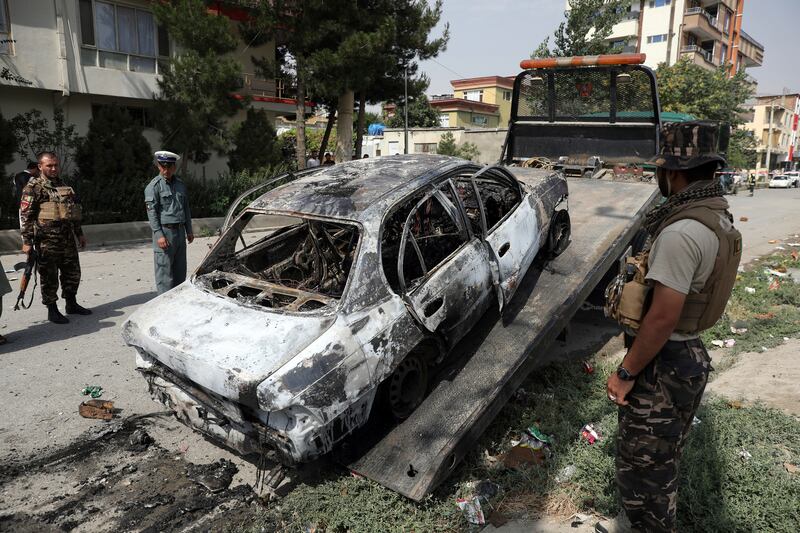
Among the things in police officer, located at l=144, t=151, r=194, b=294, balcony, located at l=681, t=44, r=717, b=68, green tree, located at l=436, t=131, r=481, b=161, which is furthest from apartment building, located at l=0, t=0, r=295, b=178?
balcony, located at l=681, t=44, r=717, b=68

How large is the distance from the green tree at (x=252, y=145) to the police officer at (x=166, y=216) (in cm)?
973

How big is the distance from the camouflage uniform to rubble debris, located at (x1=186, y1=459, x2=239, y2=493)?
3.62 m

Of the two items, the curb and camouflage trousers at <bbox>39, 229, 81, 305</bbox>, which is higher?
camouflage trousers at <bbox>39, 229, 81, 305</bbox>

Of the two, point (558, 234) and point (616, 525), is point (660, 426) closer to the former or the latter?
point (616, 525)

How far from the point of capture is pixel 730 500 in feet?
9.56

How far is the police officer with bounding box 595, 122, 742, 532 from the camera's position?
2.20 m

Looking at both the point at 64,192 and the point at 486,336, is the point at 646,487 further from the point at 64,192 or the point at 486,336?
the point at 64,192

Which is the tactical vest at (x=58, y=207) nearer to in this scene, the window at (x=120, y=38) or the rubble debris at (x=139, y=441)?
the rubble debris at (x=139, y=441)

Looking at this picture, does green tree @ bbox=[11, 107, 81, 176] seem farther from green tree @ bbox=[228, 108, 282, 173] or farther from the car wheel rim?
the car wheel rim

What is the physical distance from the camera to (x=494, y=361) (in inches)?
156

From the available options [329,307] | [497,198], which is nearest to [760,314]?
[497,198]

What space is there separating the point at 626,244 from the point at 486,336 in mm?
2214

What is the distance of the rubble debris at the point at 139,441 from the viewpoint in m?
3.67

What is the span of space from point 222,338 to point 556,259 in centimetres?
341
